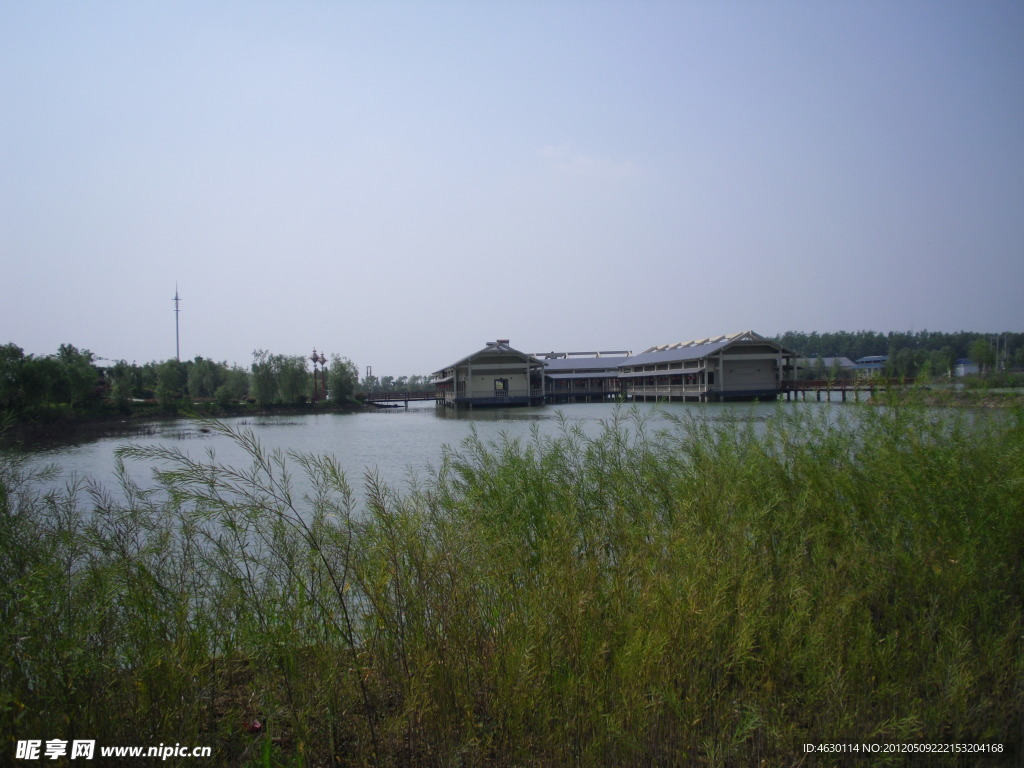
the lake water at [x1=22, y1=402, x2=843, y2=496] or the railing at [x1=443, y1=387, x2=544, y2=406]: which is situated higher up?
the railing at [x1=443, y1=387, x2=544, y2=406]

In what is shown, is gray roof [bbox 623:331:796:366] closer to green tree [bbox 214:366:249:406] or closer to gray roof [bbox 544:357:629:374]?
gray roof [bbox 544:357:629:374]

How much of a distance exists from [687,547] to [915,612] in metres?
1.25

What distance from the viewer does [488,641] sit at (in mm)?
2910

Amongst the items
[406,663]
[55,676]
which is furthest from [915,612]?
[55,676]

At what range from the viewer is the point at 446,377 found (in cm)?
5588

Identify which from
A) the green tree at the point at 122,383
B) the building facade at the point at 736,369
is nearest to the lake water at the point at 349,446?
the green tree at the point at 122,383

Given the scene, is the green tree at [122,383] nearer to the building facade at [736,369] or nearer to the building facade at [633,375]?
the building facade at [633,375]

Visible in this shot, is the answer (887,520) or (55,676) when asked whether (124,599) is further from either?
(887,520)

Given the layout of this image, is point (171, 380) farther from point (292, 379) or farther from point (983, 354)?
point (983, 354)

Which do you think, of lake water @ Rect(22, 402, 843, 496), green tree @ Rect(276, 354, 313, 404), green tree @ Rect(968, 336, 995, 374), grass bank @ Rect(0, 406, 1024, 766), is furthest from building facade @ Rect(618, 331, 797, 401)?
grass bank @ Rect(0, 406, 1024, 766)

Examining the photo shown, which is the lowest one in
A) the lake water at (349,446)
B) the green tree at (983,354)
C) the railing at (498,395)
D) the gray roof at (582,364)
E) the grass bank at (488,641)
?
the lake water at (349,446)

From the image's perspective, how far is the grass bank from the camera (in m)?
2.45

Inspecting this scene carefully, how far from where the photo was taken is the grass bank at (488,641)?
2449 mm

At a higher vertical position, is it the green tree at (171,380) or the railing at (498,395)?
the green tree at (171,380)
